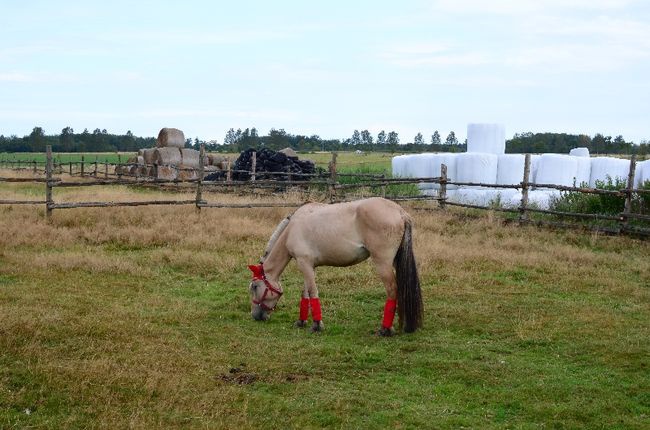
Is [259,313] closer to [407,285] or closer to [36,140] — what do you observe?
[407,285]

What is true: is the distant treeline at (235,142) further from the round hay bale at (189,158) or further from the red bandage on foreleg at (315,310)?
the red bandage on foreleg at (315,310)

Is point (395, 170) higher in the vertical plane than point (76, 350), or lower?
higher

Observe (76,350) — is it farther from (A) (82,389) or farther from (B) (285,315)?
(B) (285,315)

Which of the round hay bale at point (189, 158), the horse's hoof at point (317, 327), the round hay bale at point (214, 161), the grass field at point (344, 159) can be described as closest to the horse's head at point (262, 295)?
the horse's hoof at point (317, 327)

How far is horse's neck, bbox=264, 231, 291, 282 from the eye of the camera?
→ 23.4 ft

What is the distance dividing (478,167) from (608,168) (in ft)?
12.3

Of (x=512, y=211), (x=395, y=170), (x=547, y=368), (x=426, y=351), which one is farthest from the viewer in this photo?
(x=395, y=170)

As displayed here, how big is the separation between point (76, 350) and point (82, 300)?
1919 mm

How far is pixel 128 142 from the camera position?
7975cm

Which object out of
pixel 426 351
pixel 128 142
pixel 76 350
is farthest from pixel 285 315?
pixel 128 142

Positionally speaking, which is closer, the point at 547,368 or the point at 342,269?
the point at 547,368

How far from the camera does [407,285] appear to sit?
21.8ft

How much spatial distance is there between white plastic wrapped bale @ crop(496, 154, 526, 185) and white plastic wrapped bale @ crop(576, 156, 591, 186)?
1621mm

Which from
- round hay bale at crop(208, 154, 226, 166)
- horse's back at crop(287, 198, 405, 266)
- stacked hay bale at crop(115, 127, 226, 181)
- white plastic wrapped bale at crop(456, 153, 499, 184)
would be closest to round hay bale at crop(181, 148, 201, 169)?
stacked hay bale at crop(115, 127, 226, 181)
